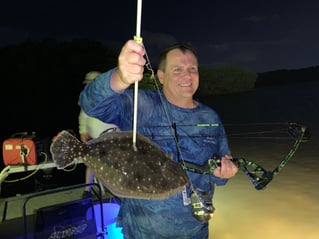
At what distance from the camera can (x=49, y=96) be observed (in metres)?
42.4

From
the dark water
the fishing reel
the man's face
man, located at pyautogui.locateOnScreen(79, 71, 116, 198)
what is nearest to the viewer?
the fishing reel

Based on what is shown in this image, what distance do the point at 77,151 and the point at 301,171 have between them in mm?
15814

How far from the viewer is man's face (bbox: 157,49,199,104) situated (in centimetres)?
301

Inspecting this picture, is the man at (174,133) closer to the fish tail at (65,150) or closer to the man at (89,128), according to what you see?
the fish tail at (65,150)

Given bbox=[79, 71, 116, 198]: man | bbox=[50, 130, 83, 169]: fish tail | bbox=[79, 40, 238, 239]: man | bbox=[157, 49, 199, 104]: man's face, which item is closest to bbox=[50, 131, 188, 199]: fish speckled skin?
bbox=[50, 130, 83, 169]: fish tail

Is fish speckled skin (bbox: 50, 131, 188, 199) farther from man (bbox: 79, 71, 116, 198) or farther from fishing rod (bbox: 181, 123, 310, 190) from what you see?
man (bbox: 79, 71, 116, 198)

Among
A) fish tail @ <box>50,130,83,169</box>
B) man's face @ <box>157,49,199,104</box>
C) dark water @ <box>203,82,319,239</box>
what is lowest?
dark water @ <box>203,82,319,239</box>

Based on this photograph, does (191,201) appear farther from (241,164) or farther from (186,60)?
(186,60)

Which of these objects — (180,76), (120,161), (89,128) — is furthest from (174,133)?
(89,128)

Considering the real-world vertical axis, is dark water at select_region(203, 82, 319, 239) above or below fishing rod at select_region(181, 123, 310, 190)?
below

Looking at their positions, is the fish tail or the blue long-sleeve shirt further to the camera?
the blue long-sleeve shirt

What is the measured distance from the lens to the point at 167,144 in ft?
9.41

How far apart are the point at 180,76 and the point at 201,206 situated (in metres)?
1.08

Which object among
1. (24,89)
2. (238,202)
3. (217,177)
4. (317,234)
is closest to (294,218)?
(317,234)
